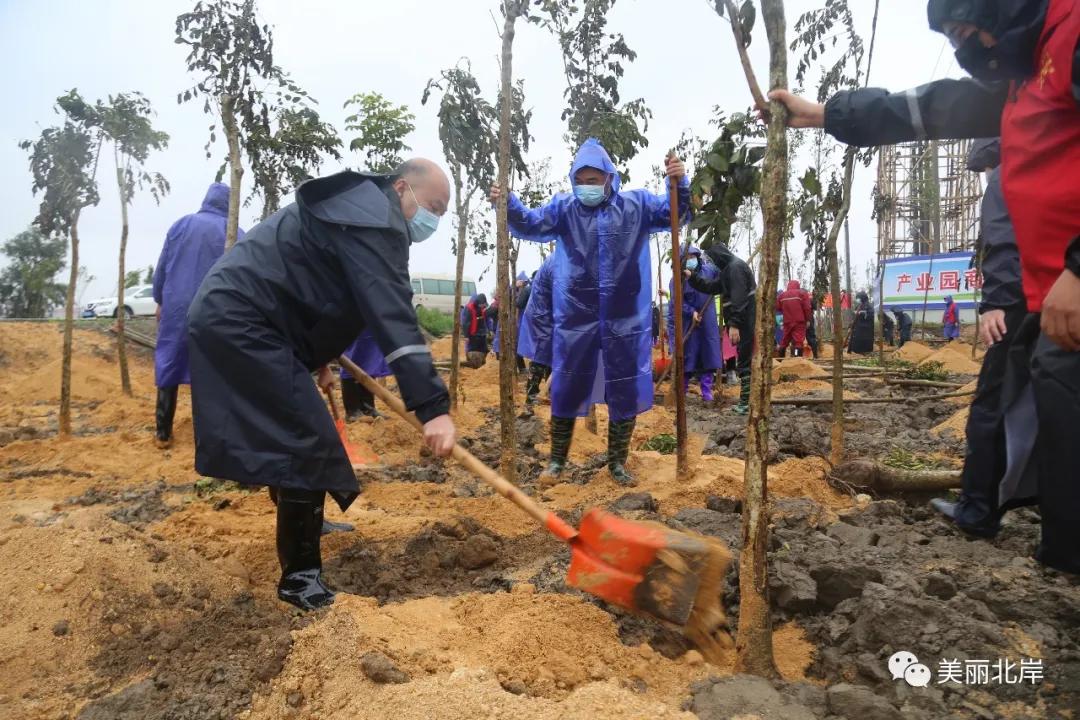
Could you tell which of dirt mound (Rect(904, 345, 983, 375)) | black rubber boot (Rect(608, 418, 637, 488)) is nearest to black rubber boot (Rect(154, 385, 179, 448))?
black rubber boot (Rect(608, 418, 637, 488))

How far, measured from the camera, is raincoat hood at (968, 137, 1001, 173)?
2.92 metres

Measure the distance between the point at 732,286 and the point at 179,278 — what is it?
5.31 metres

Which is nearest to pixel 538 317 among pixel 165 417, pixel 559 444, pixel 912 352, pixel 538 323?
pixel 538 323

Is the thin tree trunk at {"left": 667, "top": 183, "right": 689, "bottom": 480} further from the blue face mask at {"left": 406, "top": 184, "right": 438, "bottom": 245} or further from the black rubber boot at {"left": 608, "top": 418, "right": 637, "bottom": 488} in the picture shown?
the blue face mask at {"left": 406, "top": 184, "right": 438, "bottom": 245}

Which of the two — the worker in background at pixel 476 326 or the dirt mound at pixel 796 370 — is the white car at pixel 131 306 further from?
the dirt mound at pixel 796 370

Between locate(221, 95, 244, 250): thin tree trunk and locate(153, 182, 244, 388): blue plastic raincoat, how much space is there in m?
0.25

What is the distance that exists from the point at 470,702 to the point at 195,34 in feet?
17.6

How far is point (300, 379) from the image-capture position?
2387mm

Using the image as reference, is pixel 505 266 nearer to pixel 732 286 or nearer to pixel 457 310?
pixel 457 310

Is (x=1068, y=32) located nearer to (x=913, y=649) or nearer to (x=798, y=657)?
(x=913, y=649)

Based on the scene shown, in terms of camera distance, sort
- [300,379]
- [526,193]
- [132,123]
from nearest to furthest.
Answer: [300,379] → [132,123] → [526,193]

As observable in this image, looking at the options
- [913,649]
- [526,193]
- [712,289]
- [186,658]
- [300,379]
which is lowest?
[186,658]

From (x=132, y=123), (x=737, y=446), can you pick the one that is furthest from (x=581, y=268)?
(x=132, y=123)

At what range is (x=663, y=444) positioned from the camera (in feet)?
A: 18.5
